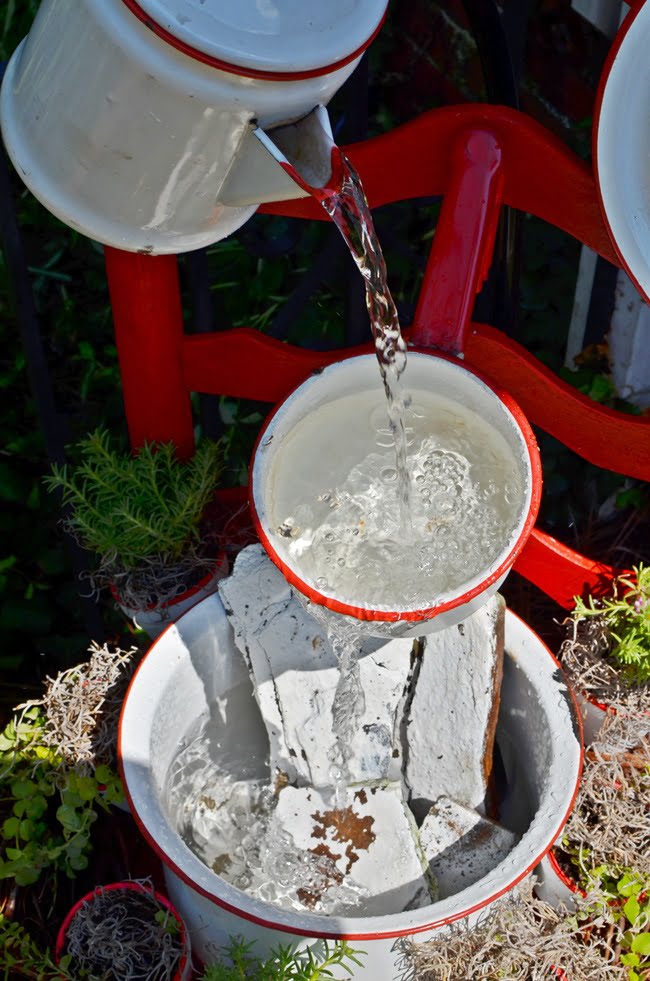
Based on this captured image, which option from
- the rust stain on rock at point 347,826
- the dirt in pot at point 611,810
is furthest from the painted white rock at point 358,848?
the dirt in pot at point 611,810

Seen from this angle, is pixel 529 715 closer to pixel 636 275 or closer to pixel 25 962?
pixel 636 275

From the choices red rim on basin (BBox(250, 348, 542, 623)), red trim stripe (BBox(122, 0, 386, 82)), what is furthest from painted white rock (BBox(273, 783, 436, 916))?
red trim stripe (BBox(122, 0, 386, 82))

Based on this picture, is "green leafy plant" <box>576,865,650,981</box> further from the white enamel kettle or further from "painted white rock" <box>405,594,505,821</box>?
the white enamel kettle

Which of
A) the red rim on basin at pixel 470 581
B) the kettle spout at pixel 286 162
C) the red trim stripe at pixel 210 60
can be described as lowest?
the red rim on basin at pixel 470 581

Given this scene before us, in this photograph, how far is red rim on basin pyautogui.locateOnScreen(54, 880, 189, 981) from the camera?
51.6 inches

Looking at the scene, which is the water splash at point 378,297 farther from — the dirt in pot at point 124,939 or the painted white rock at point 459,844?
the dirt in pot at point 124,939

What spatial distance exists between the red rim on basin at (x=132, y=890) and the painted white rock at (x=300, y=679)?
0.85 ft

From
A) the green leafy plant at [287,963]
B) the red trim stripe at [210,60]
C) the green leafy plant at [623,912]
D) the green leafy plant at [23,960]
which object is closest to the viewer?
the red trim stripe at [210,60]

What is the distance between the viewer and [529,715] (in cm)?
140

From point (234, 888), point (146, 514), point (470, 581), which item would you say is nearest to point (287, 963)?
point (234, 888)

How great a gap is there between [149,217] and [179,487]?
522 millimetres

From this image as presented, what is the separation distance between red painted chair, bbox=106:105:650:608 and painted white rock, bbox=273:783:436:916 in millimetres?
400

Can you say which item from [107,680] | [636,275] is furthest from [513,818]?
[636,275]

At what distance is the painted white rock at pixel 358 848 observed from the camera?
139 cm
